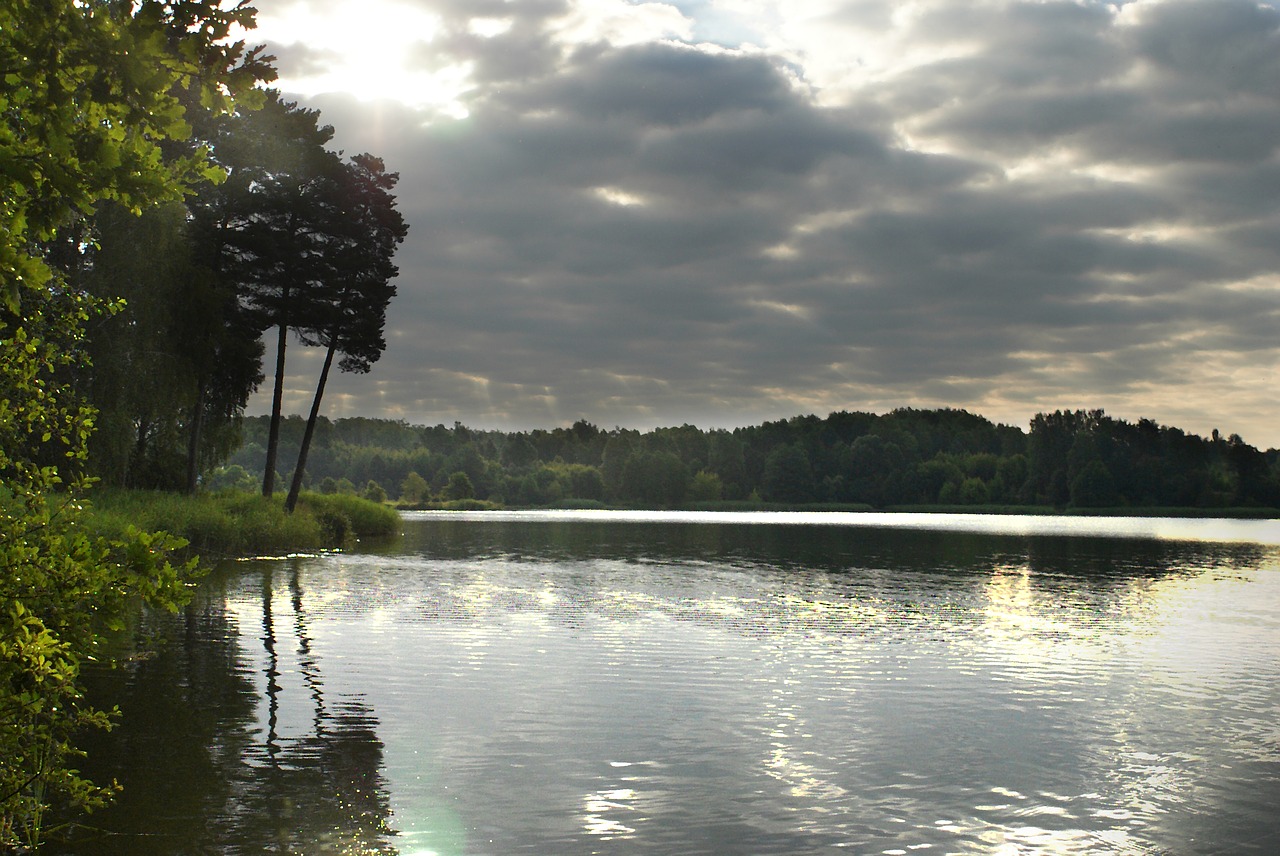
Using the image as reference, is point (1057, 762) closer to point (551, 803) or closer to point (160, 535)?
point (551, 803)

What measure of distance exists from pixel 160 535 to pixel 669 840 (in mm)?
5505

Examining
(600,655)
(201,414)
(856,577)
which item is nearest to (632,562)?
(856,577)

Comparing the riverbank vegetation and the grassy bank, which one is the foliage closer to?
the riverbank vegetation

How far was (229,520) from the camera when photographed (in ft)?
132

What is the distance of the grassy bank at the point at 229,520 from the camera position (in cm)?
3469

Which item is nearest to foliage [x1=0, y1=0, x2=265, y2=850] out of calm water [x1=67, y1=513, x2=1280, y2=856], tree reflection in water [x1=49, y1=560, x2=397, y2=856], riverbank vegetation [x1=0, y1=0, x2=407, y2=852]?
riverbank vegetation [x1=0, y1=0, x2=407, y2=852]

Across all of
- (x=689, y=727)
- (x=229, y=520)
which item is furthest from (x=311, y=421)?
(x=689, y=727)

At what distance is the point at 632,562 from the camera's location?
4559 centimetres

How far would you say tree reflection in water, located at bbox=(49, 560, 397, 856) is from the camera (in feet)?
29.8

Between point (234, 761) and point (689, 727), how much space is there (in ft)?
18.7

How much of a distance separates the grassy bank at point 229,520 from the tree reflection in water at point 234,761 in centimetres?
1367

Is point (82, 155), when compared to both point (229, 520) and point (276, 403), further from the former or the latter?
point (276, 403)

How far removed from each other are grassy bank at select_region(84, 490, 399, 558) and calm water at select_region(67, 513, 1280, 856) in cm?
762

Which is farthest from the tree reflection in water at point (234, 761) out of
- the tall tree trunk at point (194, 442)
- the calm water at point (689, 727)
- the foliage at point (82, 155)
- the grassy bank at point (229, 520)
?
the tall tree trunk at point (194, 442)
